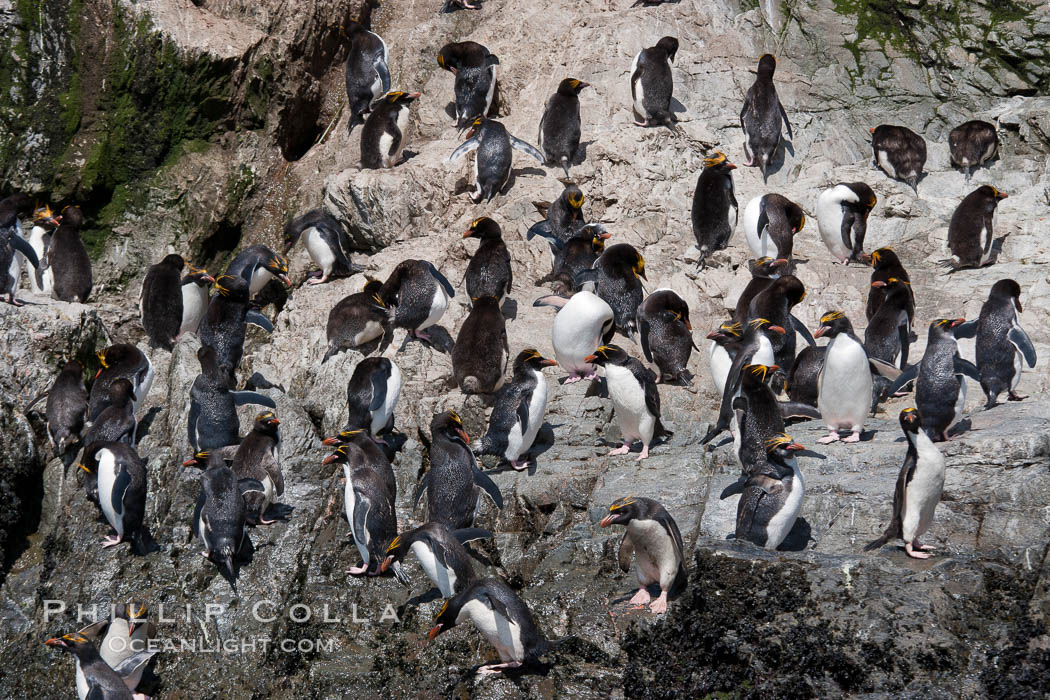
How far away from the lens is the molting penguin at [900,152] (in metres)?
13.6

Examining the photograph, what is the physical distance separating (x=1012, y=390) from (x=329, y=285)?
694 centimetres

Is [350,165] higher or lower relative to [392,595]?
higher

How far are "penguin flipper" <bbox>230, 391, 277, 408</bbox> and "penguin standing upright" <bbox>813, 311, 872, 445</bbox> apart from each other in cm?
497

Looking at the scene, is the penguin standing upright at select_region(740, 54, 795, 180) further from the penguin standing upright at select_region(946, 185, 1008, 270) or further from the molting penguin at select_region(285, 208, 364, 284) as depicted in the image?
the molting penguin at select_region(285, 208, 364, 284)

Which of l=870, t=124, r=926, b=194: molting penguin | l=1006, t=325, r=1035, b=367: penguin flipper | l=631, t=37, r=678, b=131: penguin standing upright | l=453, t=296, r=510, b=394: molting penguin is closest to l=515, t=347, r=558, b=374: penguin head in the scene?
l=453, t=296, r=510, b=394: molting penguin

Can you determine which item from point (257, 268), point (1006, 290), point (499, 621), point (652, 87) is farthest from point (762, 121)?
point (499, 621)

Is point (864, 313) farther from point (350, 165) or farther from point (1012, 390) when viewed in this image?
point (350, 165)

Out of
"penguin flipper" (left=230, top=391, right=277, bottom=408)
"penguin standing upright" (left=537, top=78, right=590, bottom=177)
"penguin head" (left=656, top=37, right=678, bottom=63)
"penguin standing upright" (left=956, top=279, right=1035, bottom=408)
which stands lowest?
"penguin flipper" (left=230, top=391, right=277, bottom=408)

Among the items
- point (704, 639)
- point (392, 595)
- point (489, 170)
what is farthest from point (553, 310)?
point (704, 639)

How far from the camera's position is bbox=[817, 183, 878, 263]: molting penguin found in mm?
12547

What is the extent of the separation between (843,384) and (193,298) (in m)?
6.84

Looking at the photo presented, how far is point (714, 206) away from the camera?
40.9 ft

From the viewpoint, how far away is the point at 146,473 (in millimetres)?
9992

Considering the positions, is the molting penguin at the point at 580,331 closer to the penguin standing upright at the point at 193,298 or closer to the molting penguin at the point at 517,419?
the molting penguin at the point at 517,419
